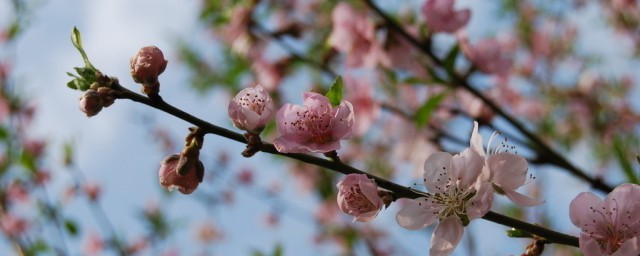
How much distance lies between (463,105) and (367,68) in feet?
2.34

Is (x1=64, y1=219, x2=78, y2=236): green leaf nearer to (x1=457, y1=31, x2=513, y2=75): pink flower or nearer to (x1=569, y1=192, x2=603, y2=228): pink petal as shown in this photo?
(x1=457, y1=31, x2=513, y2=75): pink flower

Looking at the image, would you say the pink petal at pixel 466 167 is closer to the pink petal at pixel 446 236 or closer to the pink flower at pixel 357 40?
the pink petal at pixel 446 236

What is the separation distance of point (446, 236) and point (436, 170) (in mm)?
120

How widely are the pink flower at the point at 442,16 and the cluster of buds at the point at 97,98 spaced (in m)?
1.46

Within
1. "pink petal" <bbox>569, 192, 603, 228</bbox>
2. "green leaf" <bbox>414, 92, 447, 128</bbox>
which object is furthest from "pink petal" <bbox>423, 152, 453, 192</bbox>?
"green leaf" <bbox>414, 92, 447, 128</bbox>

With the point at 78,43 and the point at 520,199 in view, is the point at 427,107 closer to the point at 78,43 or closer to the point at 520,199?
the point at 520,199

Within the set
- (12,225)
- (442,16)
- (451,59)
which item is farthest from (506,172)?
(12,225)

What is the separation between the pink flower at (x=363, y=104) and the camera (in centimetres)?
280

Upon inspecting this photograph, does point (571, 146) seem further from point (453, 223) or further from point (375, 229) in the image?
point (453, 223)

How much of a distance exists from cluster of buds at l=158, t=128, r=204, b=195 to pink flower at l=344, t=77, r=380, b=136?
1.75 m

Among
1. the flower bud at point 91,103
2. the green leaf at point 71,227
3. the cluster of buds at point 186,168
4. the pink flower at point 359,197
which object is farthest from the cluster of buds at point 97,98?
the green leaf at point 71,227

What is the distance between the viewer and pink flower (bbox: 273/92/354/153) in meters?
1.12

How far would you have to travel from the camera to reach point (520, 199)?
1033 millimetres

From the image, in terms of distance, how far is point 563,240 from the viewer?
0.96 m
